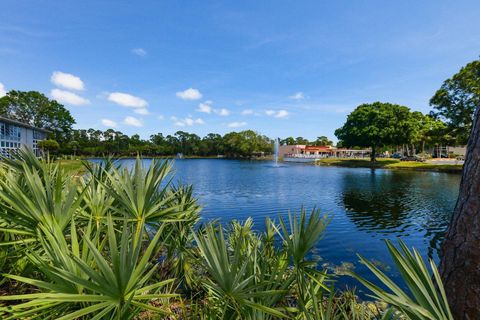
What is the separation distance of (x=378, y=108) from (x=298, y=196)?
42.5 meters

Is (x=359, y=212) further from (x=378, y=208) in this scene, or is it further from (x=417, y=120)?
(x=417, y=120)

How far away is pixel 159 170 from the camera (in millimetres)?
3748

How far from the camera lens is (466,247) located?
2172 millimetres

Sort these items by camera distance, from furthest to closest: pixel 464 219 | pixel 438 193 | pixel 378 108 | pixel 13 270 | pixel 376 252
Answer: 1. pixel 378 108
2. pixel 438 193
3. pixel 376 252
4. pixel 13 270
5. pixel 464 219

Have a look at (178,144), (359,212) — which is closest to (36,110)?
(178,144)

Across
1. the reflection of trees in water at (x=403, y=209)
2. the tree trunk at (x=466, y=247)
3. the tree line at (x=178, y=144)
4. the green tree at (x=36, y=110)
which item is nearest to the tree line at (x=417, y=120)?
the reflection of trees in water at (x=403, y=209)

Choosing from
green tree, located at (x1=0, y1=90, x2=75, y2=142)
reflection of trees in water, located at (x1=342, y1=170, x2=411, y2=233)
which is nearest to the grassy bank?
reflection of trees in water, located at (x1=342, y1=170, x2=411, y2=233)

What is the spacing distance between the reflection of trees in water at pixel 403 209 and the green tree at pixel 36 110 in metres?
68.9

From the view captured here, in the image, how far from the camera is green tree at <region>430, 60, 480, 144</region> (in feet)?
105

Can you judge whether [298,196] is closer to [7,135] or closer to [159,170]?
[159,170]

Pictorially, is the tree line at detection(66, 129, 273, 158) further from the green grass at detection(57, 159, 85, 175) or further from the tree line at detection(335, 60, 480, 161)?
the green grass at detection(57, 159, 85, 175)

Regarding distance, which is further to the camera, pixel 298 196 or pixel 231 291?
pixel 298 196

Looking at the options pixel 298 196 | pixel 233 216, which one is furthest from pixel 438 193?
pixel 233 216

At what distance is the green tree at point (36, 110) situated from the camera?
56.6 meters
